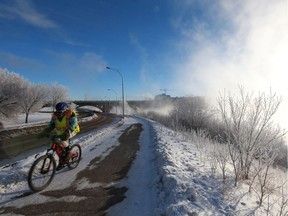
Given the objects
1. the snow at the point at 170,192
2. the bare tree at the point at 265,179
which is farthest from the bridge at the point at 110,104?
the bare tree at the point at 265,179

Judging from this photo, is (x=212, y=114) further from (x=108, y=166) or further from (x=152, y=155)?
(x=108, y=166)

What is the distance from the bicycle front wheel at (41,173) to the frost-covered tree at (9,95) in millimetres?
31247

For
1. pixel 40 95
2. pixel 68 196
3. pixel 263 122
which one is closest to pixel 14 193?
pixel 68 196

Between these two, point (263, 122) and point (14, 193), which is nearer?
point (14, 193)

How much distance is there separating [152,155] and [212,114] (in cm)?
2652

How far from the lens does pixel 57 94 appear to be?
248 ft

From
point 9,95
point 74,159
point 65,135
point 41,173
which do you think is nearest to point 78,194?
point 41,173

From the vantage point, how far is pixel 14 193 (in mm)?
5879

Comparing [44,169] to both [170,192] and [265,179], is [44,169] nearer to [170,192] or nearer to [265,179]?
[170,192]

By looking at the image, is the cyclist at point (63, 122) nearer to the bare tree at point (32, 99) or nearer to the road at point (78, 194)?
the road at point (78, 194)

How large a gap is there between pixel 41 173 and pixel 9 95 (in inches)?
1302

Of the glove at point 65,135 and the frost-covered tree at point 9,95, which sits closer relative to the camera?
the glove at point 65,135

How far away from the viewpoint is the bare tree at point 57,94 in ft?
240

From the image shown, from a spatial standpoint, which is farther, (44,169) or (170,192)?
(44,169)
